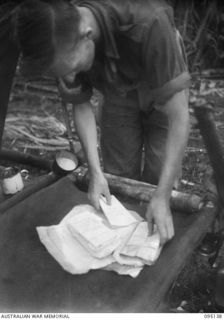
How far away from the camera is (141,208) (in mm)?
1526

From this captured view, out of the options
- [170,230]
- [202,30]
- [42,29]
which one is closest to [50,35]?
[42,29]

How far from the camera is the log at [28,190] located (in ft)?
5.07

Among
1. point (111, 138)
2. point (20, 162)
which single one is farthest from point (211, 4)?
point (20, 162)

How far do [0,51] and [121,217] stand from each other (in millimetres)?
817

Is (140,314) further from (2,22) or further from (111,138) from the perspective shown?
(2,22)

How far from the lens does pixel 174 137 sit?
1209 millimetres

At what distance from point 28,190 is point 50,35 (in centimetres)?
84

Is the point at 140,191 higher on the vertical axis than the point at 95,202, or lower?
lower

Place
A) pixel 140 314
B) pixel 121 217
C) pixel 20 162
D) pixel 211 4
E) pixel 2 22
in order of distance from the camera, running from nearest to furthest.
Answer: pixel 140 314 → pixel 121 217 → pixel 2 22 → pixel 20 162 → pixel 211 4

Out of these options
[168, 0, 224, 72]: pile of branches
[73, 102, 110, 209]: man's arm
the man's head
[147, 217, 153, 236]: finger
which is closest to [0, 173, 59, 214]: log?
[73, 102, 110, 209]: man's arm

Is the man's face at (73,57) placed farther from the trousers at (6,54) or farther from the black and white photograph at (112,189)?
the trousers at (6,54)

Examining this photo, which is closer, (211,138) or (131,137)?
(211,138)

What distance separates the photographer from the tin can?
64.0 inches

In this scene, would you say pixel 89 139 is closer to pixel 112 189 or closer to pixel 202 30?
pixel 112 189
